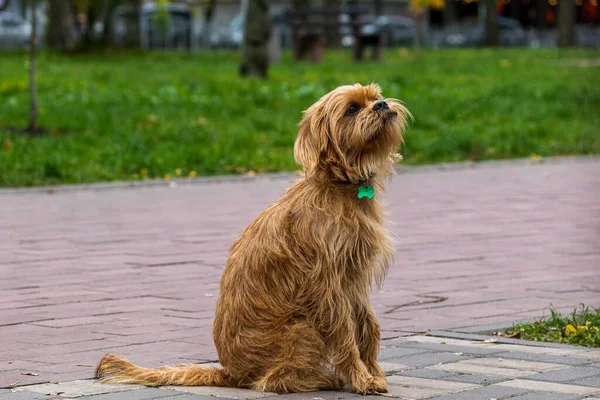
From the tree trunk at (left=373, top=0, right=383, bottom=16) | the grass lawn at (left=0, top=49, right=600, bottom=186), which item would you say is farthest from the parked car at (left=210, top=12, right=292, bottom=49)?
the grass lawn at (left=0, top=49, right=600, bottom=186)

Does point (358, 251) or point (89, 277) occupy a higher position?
point (358, 251)

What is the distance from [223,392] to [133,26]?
3472cm

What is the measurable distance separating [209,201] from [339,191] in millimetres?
6982

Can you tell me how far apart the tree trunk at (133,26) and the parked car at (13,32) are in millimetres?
9179

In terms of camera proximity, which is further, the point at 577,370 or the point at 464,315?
the point at 464,315

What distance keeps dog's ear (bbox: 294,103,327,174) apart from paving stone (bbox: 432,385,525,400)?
108cm

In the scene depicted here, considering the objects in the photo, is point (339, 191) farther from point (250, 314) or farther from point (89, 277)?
point (89, 277)

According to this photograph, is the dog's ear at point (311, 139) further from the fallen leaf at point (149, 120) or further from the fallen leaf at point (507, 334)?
the fallen leaf at point (149, 120)

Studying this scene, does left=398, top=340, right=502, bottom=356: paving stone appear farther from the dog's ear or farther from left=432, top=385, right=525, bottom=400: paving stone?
the dog's ear

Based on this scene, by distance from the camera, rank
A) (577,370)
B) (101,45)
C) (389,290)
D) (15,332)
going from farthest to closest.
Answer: (101,45) < (389,290) < (15,332) < (577,370)

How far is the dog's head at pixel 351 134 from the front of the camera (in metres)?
4.64

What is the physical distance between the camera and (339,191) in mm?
4797

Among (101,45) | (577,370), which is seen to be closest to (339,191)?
(577,370)

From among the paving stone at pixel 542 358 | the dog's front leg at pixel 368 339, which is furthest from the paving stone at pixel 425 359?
the dog's front leg at pixel 368 339
